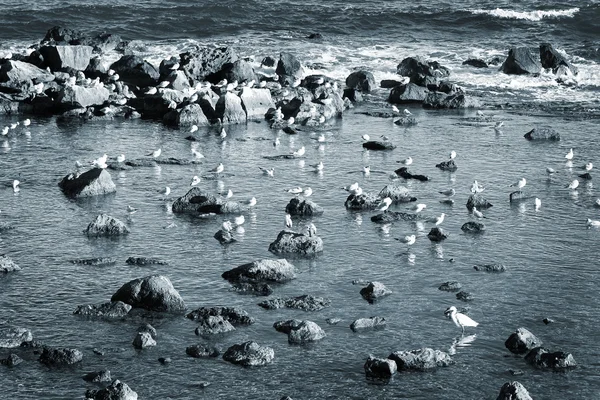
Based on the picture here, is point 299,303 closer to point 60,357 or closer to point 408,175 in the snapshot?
point 60,357

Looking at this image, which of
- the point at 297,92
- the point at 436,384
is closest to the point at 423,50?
the point at 297,92

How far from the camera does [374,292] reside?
2447cm

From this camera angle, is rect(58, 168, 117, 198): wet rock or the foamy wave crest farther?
the foamy wave crest

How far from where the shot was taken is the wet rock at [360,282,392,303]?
80.3ft

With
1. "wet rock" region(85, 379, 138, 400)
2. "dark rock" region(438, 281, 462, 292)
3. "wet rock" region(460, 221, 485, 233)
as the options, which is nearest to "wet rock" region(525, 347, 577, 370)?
"dark rock" region(438, 281, 462, 292)

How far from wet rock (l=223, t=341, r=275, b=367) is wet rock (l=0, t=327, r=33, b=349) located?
4208 mm

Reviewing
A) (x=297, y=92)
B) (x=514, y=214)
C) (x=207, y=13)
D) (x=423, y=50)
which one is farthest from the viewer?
(x=207, y=13)

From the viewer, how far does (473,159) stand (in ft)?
125

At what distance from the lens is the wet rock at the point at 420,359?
20719 mm

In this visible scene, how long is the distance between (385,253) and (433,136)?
1519cm

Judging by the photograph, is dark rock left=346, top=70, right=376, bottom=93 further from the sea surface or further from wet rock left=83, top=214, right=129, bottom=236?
wet rock left=83, top=214, right=129, bottom=236

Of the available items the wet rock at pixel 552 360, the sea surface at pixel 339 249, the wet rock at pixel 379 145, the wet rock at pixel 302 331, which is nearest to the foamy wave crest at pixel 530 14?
the sea surface at pixel 339 249

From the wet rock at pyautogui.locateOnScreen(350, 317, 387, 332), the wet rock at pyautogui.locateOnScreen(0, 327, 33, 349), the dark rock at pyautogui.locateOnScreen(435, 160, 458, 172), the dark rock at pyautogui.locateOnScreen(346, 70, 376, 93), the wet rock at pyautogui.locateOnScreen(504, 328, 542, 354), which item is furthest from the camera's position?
the dark rock at pyautogui.locateOnScreen(346, 70, 376, 93)

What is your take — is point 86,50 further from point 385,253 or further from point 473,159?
point 385,253
